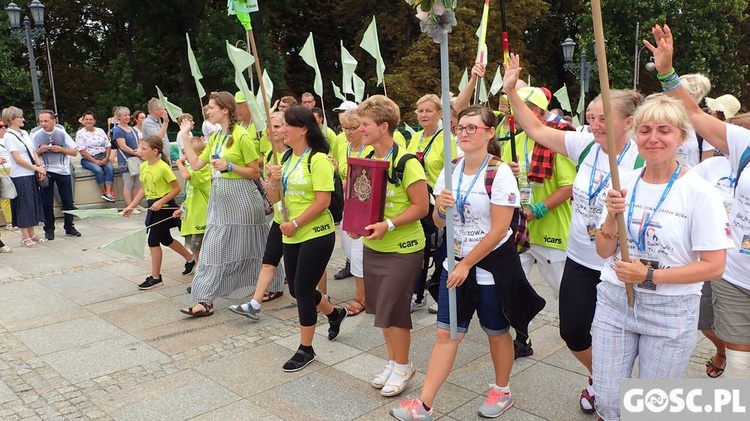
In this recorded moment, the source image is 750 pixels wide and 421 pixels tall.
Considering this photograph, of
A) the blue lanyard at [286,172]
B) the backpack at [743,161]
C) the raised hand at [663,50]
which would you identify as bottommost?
the blue lanyard at [286,172]

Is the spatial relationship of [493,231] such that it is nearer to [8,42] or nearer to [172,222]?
[172,222]

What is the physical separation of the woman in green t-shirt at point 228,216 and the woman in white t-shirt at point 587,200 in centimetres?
284

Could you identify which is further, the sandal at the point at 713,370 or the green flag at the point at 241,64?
the green flag at the point at 241,64

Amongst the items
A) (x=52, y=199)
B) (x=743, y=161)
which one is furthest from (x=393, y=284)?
(x=52, y=199)

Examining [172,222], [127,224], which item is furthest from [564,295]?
[127,224]

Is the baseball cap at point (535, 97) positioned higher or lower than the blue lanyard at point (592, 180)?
higher

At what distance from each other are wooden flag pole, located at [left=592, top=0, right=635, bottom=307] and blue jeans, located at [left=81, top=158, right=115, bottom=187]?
10986mm

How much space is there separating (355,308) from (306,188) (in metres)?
1.64

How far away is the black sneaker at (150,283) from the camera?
6633 mm

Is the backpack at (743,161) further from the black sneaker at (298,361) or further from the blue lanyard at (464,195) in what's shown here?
the black sneaker at (298,361)

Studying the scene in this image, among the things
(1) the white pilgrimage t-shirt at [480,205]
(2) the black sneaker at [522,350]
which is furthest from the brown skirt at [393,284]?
(2) the black sneaker at [522,350]

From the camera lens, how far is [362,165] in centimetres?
386

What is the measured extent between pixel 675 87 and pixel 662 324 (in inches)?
47.4

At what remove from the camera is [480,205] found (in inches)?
132
